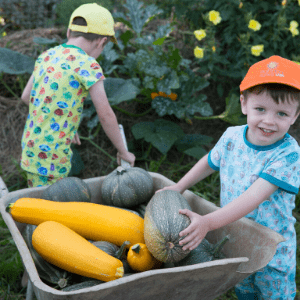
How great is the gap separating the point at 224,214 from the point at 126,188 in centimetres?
52

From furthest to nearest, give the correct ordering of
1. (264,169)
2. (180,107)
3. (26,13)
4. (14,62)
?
(26,13), (180,107), (14,62), (264,169)

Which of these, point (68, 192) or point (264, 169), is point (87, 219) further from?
point (264, 169)

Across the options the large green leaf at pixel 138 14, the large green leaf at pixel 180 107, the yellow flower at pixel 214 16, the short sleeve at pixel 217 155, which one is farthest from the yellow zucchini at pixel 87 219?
the large green leaf at pixel 138 14

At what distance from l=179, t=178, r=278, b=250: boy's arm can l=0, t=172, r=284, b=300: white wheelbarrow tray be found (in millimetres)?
104

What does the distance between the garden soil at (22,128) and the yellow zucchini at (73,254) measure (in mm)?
1716

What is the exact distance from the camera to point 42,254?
117 cm

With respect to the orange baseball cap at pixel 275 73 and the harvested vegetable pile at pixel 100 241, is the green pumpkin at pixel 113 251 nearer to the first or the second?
the harvested vegetable pile at pixel 100 241

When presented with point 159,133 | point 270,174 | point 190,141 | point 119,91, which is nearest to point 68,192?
point 270,174

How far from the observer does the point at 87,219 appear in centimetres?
130

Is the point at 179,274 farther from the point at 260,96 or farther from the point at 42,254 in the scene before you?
the point at 260,96

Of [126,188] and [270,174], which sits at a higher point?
[270,174]

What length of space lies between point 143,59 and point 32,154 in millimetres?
1328

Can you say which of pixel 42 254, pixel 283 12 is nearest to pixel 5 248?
pixel 42 254

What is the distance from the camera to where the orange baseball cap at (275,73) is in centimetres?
113
